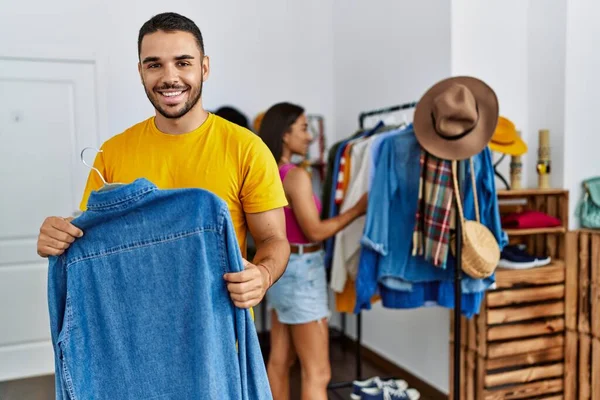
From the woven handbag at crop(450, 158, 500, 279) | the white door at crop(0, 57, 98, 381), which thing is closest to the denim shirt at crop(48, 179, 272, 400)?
the woven handbag at crop(450, 158, 500, 279)

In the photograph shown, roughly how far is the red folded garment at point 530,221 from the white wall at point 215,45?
1.89m

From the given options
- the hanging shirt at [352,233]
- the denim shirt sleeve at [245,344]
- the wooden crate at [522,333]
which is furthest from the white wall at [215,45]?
the denim shirt sleeve at [245,344]

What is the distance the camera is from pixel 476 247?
2.02 m

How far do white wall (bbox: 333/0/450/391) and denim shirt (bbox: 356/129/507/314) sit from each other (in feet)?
2.22

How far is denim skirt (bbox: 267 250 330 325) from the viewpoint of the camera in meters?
2.19

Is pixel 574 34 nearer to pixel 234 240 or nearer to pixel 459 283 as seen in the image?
pixel 459 283

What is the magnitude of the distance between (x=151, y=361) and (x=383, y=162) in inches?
56.4

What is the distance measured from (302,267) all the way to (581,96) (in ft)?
5.38

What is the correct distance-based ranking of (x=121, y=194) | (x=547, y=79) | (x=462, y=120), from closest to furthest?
(x=121, y=194), (x=462, y=120), (x=547, y=79)

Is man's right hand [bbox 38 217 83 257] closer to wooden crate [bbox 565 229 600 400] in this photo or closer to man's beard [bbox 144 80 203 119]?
man's beard [bbox 144 80 203 119]

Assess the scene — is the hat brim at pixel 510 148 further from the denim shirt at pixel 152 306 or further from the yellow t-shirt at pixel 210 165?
the denim shirt at pixel 152 306

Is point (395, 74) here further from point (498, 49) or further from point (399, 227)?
point (399, 227)

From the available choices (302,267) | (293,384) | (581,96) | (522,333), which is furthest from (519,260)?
(293,384)

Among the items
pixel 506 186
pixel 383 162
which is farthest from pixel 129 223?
pixel 506 186
